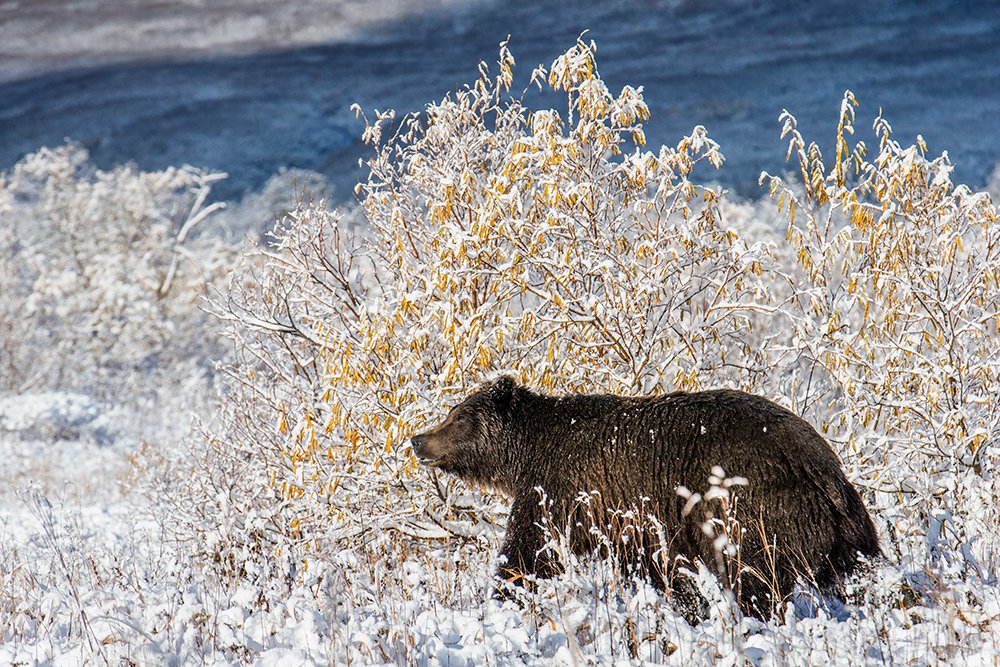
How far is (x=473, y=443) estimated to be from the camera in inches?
242

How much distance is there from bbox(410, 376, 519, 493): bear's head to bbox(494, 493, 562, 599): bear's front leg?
2.31 feet

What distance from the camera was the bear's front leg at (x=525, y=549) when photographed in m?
5.06

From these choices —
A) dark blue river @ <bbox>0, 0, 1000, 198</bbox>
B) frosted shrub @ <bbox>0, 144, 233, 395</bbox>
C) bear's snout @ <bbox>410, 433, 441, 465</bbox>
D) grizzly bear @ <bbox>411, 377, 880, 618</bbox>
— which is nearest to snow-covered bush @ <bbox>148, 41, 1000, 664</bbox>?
bear's snout @ <bbox>410, 433, 441, 465</bbox>

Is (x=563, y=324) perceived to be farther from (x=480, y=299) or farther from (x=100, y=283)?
(x=100, y=283)

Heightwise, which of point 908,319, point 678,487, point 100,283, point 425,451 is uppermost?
point 908,319

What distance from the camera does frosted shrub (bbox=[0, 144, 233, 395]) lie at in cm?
2495

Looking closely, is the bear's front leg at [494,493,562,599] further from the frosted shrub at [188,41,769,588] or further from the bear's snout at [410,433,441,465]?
the frosted shrub at [188,41,769,588]

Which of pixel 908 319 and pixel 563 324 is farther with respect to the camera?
pixel 908 319

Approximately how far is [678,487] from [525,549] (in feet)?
3.89

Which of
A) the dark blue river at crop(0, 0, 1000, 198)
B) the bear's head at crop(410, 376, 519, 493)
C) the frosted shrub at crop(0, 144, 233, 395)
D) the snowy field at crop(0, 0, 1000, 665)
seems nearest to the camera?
the snowy field at crop(0, 0, 1000, 665)

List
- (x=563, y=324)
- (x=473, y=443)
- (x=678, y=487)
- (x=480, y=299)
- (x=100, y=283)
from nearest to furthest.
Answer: (x=678, y=487) → (x=473, y=443) → (x=563, y=324) → (x=480, y=299) → (x=100, y=283)

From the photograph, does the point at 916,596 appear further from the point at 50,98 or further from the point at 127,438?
the point at 50,98

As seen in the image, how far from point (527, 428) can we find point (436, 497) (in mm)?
1821

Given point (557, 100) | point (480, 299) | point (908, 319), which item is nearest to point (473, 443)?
point (480, 299)
